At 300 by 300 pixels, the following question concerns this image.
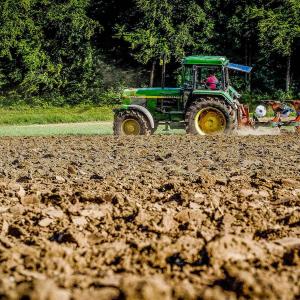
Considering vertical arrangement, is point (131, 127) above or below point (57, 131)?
above

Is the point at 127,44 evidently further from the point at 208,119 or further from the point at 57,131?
the point at 208,119

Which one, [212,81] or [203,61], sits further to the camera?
[212,81]

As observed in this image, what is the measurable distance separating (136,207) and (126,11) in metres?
29.1

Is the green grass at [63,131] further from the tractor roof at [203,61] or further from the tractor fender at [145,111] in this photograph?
the tractor roof at [203,61]

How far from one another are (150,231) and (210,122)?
38.1 ft

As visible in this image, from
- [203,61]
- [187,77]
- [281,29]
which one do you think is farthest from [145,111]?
[281,29]

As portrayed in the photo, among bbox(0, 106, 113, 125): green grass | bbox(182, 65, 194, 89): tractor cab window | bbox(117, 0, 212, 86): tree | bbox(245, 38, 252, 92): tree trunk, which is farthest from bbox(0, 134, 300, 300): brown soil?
bbox(245, 38, 252, 92): tree trunk

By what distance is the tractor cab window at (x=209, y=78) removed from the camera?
1528 centimetres

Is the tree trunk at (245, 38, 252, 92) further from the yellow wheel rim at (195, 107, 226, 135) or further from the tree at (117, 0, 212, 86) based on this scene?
the yellow wheel rim at (195, 107, 226, 135)

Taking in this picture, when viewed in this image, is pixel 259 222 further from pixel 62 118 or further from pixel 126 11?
pixel 126 11

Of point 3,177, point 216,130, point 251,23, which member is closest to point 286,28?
point 251,23

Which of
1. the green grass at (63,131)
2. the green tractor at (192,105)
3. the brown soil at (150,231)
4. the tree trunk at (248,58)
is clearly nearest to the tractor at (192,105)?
Result: the green tractor at (192,105)

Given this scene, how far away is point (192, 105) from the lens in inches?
605

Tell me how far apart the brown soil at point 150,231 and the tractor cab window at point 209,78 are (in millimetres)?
5581
